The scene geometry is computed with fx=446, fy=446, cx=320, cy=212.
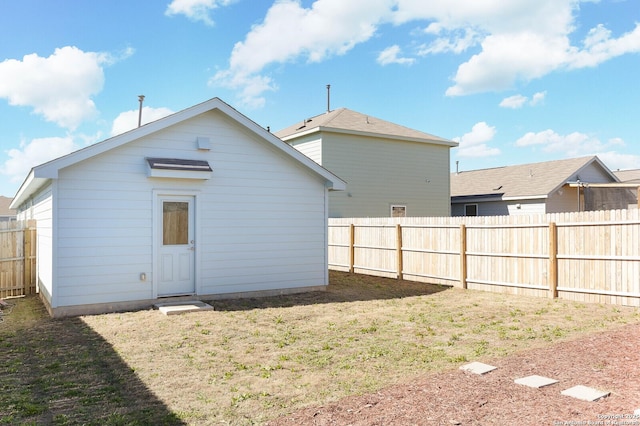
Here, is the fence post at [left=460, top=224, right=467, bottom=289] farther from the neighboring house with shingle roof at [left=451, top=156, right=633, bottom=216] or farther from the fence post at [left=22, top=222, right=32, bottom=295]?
the fence post at [left=22, top=222, right=32, bottom=295]

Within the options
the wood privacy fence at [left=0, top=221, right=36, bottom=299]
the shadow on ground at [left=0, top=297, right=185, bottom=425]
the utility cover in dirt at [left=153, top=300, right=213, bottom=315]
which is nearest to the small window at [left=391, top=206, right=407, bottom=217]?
the utility cover in dirt at [left=153, top=300, right=213, bottom=315]

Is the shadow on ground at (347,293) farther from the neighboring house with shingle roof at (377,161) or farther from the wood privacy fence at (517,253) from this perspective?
the neighboring house with shingle roof at (377,161)

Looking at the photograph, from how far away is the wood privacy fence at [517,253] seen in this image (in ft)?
30.5

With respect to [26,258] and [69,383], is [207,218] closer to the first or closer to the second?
[69,383]

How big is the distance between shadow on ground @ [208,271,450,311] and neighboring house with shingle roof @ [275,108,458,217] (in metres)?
5.89

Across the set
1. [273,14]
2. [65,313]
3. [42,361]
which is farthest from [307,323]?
[273,14]

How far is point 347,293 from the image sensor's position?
11633 mm

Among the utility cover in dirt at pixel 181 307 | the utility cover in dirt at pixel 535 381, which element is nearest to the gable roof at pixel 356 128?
the utility cover in dirt at pixel 181 307

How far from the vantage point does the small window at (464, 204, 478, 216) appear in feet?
81.9

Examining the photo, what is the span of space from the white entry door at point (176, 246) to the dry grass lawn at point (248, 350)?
101cm

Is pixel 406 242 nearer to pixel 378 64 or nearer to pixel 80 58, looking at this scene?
pixel 378 64

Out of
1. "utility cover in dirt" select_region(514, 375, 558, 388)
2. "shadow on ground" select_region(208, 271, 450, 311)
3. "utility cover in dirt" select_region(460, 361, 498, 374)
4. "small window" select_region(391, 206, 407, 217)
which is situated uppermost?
"small window" select_region(391, 206, 407, 217)

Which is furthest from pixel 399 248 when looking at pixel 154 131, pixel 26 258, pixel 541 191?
pixel 541 191

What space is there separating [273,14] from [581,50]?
35.2ft
